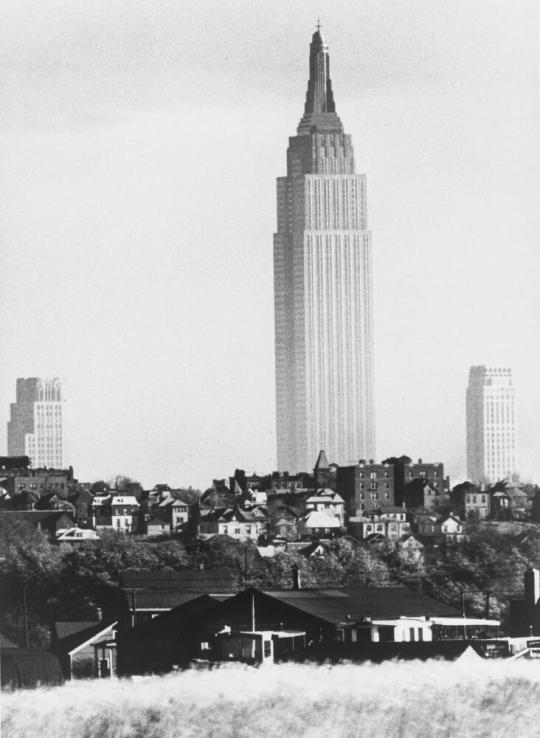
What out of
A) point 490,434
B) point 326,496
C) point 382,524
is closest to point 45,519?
point 382,524

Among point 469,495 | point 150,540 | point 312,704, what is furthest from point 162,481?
point 312,704

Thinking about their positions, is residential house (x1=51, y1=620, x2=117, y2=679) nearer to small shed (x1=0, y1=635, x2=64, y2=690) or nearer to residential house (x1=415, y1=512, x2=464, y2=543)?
small shed (x1=0, y1=635, x2=64, y2=690)

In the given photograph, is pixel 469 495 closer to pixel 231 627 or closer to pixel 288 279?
pixel 288 279

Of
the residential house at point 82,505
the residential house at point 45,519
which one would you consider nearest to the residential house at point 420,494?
the residential house at point 82,505

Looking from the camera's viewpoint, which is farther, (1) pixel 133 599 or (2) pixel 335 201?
(2) pixel 335 201

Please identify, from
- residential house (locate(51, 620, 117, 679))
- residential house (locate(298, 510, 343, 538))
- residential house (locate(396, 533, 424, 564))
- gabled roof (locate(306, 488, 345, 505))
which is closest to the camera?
→ residential house (locate(51, 620, 117, 679))

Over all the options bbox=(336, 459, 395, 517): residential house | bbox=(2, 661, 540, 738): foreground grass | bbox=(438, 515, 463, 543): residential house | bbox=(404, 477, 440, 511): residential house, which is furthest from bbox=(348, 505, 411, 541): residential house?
bbox=(2, 661, 540, 738): foreground grass

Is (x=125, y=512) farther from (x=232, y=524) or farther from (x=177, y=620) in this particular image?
(x=177, y=620)
